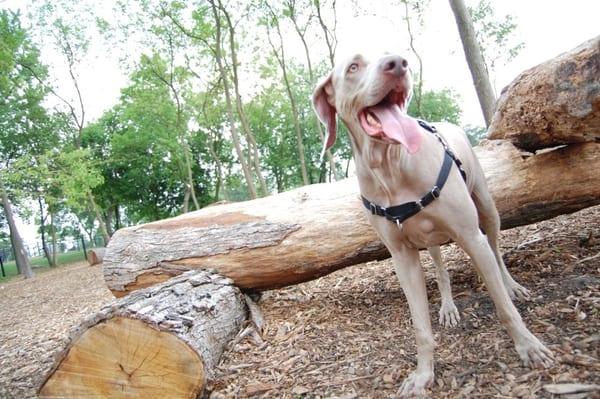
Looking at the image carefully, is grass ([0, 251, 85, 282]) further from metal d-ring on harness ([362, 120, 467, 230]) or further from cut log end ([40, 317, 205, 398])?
metal d-ring on harness ([362, 120, 467, 230])

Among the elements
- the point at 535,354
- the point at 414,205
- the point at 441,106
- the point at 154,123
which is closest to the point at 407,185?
the point at 414,205

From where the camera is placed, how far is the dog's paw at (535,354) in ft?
7.37

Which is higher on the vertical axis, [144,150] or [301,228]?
[144,150]

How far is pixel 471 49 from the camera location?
7707mm

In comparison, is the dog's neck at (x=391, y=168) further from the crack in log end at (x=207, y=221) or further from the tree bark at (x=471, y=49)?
the tree bark at (x=471, y=49)

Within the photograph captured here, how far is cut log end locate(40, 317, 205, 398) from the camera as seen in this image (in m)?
2.71

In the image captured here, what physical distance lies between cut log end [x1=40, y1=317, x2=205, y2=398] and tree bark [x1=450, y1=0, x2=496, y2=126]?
6.89m

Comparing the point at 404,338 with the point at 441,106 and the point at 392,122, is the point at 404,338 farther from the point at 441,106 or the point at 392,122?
the point at 441,106

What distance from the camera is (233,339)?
362 cm

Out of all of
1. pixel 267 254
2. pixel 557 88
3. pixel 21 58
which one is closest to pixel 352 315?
pixel 267 254

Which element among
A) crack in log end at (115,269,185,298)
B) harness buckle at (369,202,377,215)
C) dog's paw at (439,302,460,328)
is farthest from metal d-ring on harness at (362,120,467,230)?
crack in log end at (115,269,185,298)

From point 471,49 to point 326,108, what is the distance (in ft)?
20.4

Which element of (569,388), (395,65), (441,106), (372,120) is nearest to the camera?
(569,388)

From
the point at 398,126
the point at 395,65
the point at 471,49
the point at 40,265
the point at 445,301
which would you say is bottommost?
the point at 445,301
